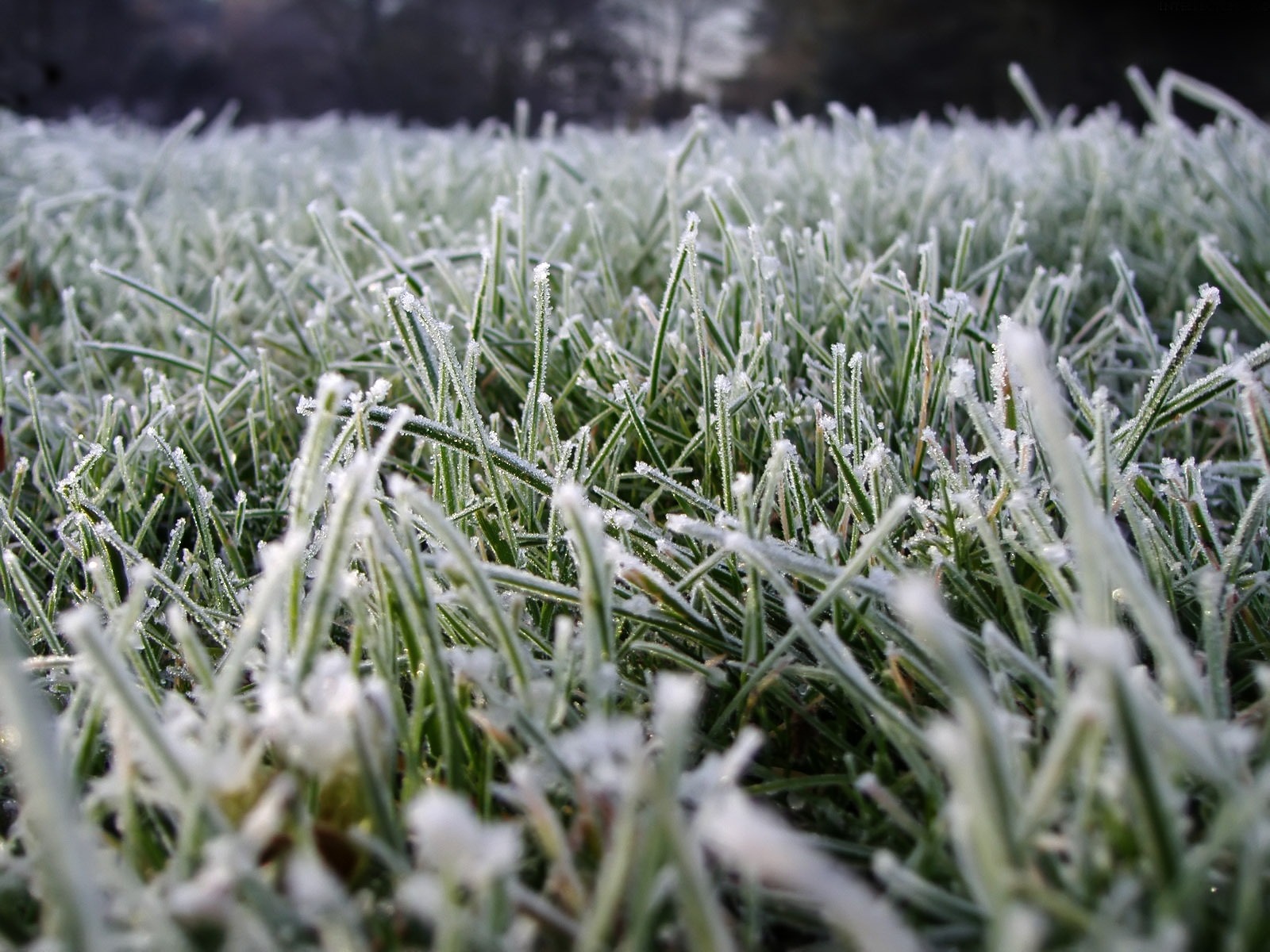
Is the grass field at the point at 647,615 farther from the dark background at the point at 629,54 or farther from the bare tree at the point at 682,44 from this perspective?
the dark background at the point at 629,54

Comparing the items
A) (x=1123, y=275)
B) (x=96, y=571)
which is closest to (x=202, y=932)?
(x=96, y=571)

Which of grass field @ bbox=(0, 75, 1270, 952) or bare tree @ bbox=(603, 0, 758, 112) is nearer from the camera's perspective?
grass field @ bbox=(0, 75, 1270, 952)

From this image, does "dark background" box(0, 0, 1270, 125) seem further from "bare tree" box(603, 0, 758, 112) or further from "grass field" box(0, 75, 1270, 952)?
"grass field" box(0, 75, 1270, 952)

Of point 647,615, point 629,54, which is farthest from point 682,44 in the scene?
point 647,615

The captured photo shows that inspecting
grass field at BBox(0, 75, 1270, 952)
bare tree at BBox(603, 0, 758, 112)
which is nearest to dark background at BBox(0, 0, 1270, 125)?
bare tree at BBox(603, 0, 758, 112)

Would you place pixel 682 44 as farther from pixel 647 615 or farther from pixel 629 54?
pixel 647 615

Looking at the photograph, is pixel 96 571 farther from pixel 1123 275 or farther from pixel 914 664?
pixel 1123 275

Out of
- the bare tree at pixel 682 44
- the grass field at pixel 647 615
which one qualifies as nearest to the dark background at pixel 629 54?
the bare tree at pixel 682 44
